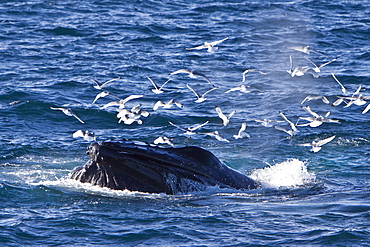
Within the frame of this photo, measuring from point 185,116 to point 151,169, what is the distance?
9.81m

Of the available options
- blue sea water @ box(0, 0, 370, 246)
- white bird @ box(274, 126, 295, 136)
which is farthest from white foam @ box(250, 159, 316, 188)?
white bird @ box(274, 126, 295, 136)

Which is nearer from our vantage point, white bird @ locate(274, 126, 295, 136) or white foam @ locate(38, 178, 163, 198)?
white foam @ locate(38, 178, 163, 198)

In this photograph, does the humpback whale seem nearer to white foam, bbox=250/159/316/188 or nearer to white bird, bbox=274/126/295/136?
white foam, bbox=250/159/316/188

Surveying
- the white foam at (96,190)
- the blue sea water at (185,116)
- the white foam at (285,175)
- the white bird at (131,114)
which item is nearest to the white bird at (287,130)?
the blue sea water at (185,116)

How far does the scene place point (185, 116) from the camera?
2262 centimetres

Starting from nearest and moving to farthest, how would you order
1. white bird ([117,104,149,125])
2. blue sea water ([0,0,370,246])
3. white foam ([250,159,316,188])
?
blue sea water ([0,0,370,246]) < white foam ([250,159,316,188]) < white bird ([117,104,149,125])

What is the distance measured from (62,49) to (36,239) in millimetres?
21023

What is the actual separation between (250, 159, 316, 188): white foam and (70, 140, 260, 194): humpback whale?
1.43 m

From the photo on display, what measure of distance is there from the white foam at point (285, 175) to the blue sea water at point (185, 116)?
0.04 metres

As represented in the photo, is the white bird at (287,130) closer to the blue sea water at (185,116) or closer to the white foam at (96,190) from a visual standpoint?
the blue sea water at (185,116)

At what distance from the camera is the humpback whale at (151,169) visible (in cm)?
1267

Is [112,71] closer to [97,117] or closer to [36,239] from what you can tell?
[97,117]

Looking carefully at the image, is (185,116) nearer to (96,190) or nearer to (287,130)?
(287,130)

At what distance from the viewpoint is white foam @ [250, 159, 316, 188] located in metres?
14.9
